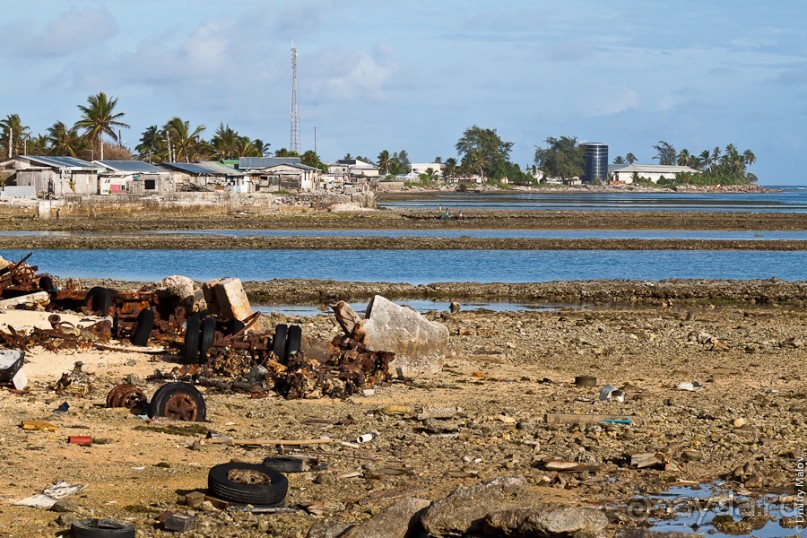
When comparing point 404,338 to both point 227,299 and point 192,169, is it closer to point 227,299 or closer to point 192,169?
point 227,299

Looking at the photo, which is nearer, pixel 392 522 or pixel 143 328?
pixel 392 522

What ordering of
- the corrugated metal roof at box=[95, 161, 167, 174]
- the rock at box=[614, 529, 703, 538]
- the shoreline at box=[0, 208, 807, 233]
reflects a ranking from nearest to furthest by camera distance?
the rock at box=[614, 529, 703, 538]
the shoreline at box=[0, 208, 807, 233]
the corrugated metal roof at box=[95, 161, 167, 174]

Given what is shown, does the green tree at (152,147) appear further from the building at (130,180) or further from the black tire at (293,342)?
the black tire at (293,342)

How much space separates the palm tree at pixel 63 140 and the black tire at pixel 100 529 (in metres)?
111

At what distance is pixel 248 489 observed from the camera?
996cm

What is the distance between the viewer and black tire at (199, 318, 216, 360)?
56.7 ft

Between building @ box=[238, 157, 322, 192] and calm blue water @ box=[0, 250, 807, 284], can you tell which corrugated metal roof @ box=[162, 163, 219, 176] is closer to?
building @ box=[238, 157, 322, 192]

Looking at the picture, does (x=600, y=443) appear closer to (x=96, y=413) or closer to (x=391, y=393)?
(x=391, y=393)

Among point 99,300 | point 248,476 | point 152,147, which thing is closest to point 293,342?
point 99,300

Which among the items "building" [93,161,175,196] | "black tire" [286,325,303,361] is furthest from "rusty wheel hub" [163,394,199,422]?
"building" [93,161,175,196]

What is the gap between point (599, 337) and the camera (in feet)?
74.0

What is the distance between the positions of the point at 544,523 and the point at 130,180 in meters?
86.2

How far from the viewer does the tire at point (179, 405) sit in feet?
44.5

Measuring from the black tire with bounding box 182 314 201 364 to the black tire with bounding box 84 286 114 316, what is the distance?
163 inches
